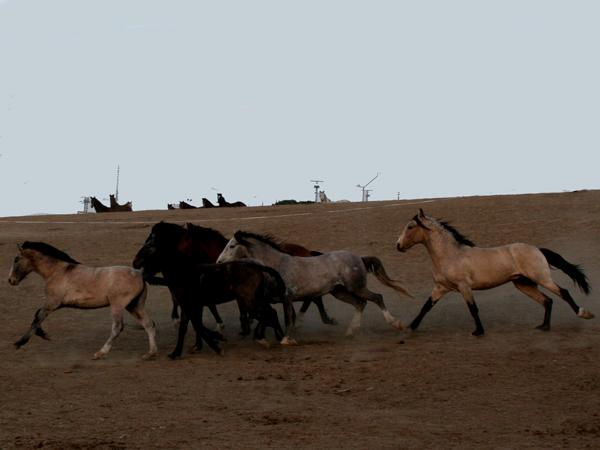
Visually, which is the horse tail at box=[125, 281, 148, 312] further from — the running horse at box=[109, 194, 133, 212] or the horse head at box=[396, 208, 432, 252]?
the running horse at box=[109, 194, 133, 212]

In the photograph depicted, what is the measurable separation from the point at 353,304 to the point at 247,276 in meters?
2.18

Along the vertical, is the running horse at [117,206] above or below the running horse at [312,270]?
above

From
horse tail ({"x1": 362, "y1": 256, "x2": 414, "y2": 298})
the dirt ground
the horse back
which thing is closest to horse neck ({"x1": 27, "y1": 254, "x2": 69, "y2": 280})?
the horse back

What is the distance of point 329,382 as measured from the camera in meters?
9.91

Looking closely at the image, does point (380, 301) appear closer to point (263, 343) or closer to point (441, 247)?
point (441, 247)

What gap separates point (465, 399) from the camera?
898 centimetres

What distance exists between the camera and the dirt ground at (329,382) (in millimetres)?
7641

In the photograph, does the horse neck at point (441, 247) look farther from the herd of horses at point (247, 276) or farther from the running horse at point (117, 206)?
the running horse at point (117, 206)

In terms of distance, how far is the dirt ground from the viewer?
764 cm

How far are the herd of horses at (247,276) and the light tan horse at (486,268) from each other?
14 millimetres

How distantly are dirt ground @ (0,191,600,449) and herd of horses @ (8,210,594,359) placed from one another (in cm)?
49

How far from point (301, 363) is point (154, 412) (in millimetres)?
2889

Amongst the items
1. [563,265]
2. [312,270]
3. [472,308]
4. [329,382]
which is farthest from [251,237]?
[563,265]

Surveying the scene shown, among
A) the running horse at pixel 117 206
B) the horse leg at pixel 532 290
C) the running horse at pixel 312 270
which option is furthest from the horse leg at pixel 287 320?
the running horse at pixel 117 206
